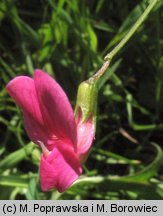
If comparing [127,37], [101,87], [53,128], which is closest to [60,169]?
[53,128]

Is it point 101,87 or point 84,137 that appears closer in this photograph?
point 84,137

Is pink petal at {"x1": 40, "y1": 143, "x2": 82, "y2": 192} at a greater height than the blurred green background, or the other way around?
pink petal at {"x1": 40, "y1": 143, "x2": 82, "y2": 192}

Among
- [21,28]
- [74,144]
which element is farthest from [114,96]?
[74,144]

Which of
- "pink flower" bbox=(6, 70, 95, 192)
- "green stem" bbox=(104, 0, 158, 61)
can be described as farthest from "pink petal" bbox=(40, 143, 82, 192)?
"green stem" bbox=(104, 0, 158, 61)

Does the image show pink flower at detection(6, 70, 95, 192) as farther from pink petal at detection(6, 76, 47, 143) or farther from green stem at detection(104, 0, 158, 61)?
green stem at detection(104, 0, 158, 61)

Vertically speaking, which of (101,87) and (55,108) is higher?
(55,108)

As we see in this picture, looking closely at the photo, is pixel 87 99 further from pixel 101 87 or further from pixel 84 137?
pixel 101 87

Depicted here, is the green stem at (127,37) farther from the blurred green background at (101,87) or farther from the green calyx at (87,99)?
the blurred green background at (101,87)
